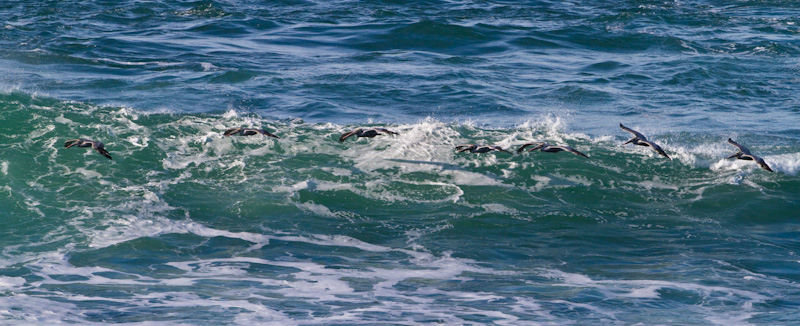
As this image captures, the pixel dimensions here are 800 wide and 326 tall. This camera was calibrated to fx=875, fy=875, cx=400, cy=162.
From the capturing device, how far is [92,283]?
10.6 meters

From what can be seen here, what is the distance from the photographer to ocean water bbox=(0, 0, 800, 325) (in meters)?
10.3

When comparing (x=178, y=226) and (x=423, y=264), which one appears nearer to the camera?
(x=423, y=264)

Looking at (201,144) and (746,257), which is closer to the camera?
(746,257)

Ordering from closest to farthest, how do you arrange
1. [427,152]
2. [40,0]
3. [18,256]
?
[18,256]
[427,152]
[40,0]

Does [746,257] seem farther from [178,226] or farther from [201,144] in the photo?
[201,144]

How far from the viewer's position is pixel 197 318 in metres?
9.46

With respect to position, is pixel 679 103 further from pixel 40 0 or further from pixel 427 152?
pixel 40 0

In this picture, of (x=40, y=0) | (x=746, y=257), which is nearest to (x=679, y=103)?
(x=746, y=257)

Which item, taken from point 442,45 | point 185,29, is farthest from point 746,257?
point 185,29

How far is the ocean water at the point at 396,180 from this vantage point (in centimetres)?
1033

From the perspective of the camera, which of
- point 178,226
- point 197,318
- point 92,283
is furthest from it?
point 178,226

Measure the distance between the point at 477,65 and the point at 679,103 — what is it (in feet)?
18.6

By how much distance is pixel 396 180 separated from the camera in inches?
585

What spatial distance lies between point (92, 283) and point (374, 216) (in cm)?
450
